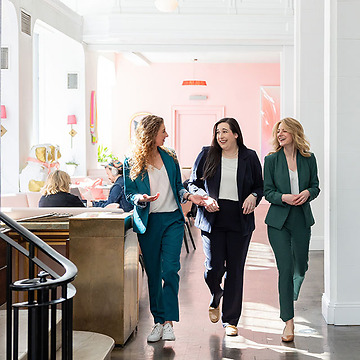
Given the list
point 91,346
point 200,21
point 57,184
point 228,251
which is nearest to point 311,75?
point 200,21

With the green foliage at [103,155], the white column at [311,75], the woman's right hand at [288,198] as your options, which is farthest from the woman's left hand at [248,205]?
the green foliage at [103,155]

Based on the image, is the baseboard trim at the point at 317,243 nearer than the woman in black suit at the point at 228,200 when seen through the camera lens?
No

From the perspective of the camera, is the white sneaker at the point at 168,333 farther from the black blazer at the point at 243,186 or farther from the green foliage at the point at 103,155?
the green foliage at the point at 103,155

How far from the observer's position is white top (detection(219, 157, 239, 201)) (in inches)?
182

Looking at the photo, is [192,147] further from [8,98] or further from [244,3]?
[8,98]

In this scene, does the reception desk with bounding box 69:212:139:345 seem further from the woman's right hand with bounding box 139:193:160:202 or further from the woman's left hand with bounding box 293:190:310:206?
the woman's left hand with bounding box 293:190:310:206

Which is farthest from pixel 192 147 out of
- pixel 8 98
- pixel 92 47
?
pixel 8 98

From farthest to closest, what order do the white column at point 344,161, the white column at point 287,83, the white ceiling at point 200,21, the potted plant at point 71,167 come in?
the potted plant at point 71,167 → the white column at point 287,83 → the white ceiling at point 200,21 → the white column at point 344,161

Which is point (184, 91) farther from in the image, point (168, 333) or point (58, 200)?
point (168, 333)

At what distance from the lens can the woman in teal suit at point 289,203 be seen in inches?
181

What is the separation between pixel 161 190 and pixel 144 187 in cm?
12

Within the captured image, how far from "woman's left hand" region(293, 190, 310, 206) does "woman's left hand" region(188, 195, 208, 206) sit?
2.09 feet

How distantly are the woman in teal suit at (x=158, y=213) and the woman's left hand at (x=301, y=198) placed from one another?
66 cm

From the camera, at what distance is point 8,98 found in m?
9.23
